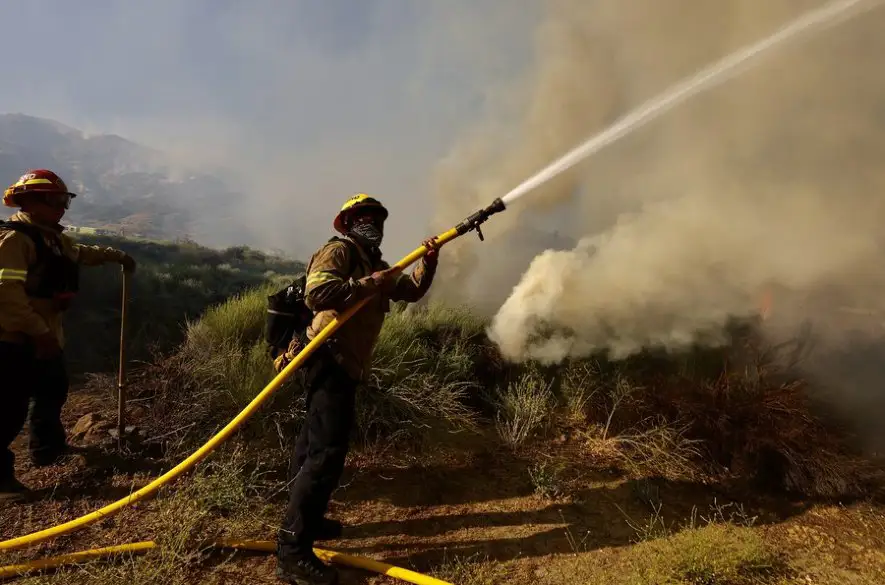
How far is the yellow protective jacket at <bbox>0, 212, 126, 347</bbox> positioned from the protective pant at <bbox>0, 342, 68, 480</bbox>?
151 millimetres

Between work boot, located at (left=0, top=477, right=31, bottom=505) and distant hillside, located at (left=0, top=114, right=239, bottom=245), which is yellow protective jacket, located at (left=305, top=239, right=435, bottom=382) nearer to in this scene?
work boot, located at (left=0, top=477, right=31, bottom=505)

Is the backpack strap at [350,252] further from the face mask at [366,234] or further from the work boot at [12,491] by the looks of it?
the work boot at [12,491]

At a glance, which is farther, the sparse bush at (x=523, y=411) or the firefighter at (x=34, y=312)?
the sparse bush at (x=523, y=411)

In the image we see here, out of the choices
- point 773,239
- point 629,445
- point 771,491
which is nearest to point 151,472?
Result: point 629,445

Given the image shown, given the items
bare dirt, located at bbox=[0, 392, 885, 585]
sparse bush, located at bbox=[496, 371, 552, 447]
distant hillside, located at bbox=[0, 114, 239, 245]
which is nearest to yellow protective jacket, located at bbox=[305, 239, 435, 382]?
bare dirt, located at bbox=[0, 392, 885, 585]

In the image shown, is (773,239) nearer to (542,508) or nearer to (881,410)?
(881,410)

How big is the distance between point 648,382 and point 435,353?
2696 millimetres

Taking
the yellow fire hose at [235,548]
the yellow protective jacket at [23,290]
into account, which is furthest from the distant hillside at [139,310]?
the yellow fire hose at [235,548]

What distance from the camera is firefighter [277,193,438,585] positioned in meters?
2.79

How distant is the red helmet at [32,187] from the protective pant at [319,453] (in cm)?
243

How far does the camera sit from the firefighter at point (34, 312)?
3189mm

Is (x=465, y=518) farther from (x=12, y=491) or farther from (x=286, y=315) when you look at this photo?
(x=12, y=491)

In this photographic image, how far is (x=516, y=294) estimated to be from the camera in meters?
6.77

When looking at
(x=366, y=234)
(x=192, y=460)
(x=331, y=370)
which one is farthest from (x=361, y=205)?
(x=192, y=460)
